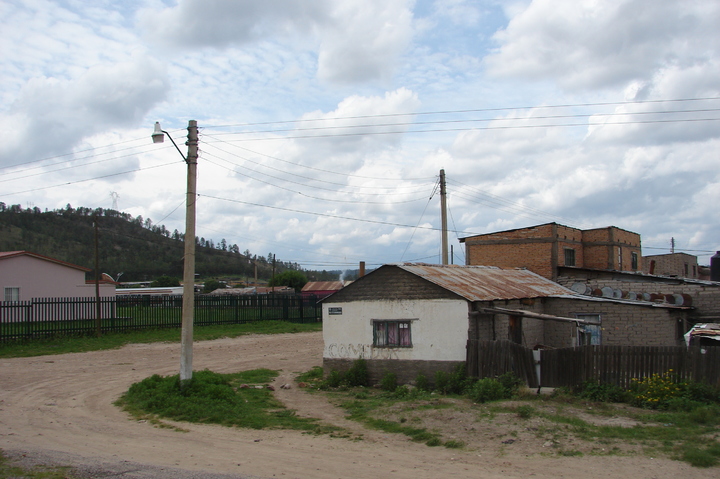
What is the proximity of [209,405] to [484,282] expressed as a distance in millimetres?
10005

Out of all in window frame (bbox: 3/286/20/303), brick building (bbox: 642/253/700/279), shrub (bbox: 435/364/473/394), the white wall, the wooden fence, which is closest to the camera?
the wooden fence

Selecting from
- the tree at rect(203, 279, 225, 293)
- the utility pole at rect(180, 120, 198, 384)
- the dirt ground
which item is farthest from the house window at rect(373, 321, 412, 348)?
the tree at rect(203, 279, 225, 293)

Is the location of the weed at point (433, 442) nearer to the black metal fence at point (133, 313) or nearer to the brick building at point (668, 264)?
the black metal fence at point (133, 313)

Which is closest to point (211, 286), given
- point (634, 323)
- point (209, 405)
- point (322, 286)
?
point (322, 286)

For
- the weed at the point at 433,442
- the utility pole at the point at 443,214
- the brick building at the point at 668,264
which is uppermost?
the utility pole at the point at 443,214

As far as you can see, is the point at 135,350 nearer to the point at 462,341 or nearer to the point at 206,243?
the point at 462,341

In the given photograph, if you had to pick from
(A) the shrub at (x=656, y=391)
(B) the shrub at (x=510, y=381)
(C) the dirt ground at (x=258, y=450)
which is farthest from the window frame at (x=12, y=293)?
(A) the shrub at (x=656, y=391)

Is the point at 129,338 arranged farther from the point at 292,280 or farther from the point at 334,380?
the point at 292,280

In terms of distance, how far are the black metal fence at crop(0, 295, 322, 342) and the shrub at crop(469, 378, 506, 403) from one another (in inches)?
789

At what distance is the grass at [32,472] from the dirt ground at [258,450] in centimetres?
27

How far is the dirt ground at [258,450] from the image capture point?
26.9ft

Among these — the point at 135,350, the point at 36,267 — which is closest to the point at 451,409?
the point at 135,350

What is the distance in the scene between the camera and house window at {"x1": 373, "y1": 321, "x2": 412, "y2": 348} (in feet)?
52.7

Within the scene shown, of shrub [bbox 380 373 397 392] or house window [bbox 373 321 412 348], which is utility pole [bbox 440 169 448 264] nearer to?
house window [bbox 373 321 412 348]
